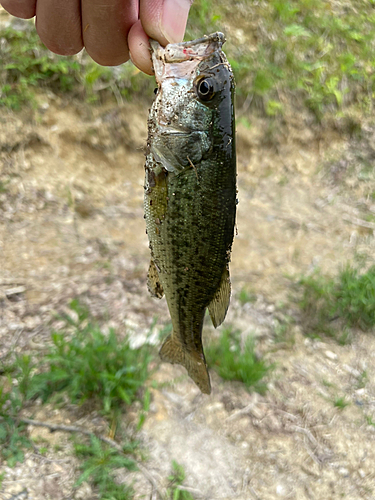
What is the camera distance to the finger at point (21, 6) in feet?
7.38

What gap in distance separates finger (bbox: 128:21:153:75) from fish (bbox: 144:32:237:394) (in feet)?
0.24

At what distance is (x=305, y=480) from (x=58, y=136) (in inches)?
160

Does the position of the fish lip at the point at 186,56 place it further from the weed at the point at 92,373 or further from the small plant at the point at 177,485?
the small plant at the point at 177,485

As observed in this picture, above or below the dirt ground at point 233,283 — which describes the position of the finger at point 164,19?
above

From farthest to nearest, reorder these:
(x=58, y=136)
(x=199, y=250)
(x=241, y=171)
Result: (x=241, y=171)
(x=58, y=136)
(x=199, y=250)

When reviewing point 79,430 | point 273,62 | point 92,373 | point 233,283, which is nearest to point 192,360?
point 92,373

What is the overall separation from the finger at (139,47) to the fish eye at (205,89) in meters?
0.40

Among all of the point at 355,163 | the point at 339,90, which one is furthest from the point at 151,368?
the point at 339,90

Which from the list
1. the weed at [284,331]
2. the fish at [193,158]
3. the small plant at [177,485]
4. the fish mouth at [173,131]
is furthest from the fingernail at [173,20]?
the weed at [284,331]

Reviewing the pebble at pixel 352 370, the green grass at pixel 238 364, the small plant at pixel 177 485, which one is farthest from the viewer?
the pebble at pixel 352 370

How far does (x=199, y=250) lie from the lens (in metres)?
1.92

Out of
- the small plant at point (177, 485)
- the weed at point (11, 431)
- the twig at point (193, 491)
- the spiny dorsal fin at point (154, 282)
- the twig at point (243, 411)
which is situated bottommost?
the twig at point (193, 491)

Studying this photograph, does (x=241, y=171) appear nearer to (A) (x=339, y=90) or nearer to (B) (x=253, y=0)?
Answer: (A) (x=339, y=90)

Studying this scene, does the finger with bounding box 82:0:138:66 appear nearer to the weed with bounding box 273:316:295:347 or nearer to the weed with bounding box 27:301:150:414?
the weed with bounding box 27:301:150:414
